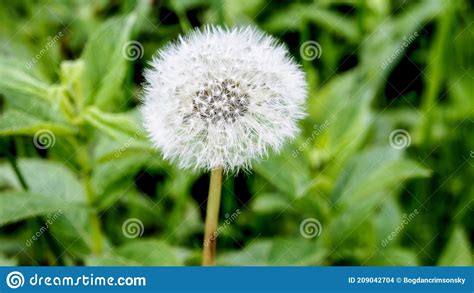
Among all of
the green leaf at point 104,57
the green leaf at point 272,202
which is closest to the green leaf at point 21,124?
the green leaf at point 104,57

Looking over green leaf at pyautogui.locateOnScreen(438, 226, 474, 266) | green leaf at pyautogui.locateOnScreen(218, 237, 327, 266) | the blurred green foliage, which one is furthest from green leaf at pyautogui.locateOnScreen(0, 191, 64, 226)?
green leaf at pyautogui.locateOnScreen(438, 226, 474, 266)

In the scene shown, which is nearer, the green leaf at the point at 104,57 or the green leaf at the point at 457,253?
the green leaf at the point at 104,57

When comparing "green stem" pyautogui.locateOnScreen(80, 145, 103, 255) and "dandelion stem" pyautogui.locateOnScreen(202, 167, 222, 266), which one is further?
"green stem" pyautogui.locateOnScreen(80, 145, 103, 255)

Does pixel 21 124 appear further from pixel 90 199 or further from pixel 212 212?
pixel 212 212

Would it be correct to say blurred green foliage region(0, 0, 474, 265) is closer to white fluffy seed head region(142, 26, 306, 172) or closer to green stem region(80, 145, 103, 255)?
green stem region(80, 145, 103, 255)

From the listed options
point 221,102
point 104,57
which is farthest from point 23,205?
point 221,102

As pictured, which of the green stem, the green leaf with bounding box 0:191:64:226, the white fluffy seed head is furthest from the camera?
the green stem

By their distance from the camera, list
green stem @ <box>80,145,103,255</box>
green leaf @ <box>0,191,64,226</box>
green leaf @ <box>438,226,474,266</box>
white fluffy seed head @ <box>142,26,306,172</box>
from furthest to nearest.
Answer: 1. green leaf @ <box>438,226,474,266</box>
2. green stem @ <box>80,145,103,255</box>
3. green leaf @ <box>0,191,64,226</box>
4. white fluffy seed head @ <box>142,26,306,172</box>

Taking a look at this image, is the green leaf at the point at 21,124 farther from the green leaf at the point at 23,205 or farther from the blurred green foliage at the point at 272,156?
the green leaf at the point at 23,205
